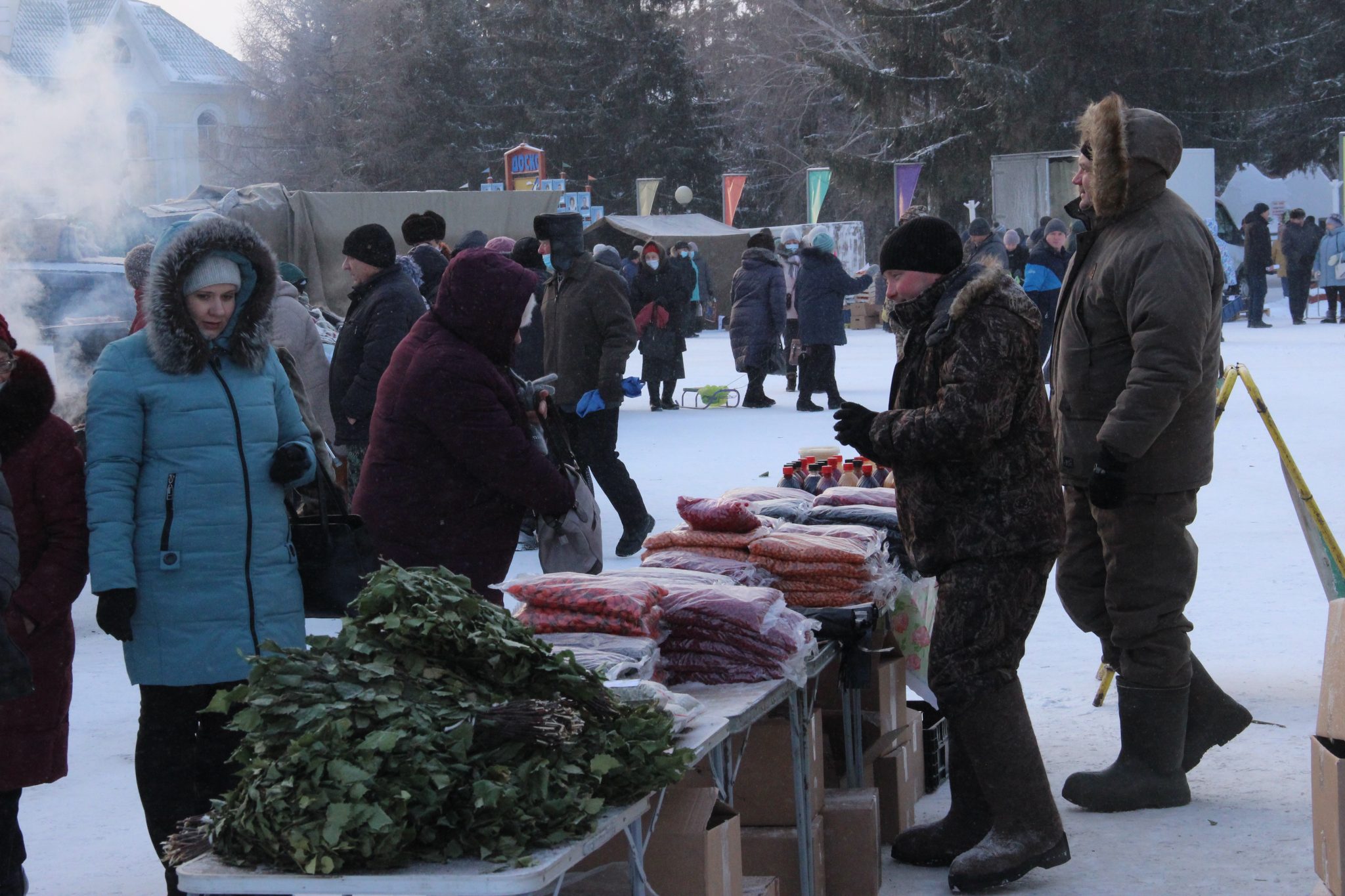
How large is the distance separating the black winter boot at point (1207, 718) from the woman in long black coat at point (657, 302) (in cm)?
1126

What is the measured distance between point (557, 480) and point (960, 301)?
4.05 feet

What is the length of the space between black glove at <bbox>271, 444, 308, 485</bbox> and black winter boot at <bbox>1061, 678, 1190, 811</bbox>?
2460 millimetres

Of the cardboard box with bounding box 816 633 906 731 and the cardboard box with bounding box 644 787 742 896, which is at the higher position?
the cardboard box with bounding box 644 787 742 896

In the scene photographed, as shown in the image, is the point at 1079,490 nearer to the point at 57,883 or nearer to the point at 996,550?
the point at 996,550

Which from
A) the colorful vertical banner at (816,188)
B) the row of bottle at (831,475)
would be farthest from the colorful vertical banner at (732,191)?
the row of bottle at (831,475)

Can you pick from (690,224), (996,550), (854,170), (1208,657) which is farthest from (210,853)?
(854,170)

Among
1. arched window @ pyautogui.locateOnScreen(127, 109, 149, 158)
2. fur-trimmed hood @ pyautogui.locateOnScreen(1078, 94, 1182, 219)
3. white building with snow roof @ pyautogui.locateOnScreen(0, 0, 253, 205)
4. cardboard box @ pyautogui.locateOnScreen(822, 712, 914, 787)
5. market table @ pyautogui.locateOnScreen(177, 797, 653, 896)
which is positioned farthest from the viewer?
arched window @ pyautogui.locateOnScreen(127, 109, 149, 158)

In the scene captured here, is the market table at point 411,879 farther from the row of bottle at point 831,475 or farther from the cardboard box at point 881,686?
the row of bottle at point 831,475

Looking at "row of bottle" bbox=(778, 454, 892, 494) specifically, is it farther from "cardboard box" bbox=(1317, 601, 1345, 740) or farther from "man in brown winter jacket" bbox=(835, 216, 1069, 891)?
"cardboard box" bbox=(1317, 601, 1345, 740)

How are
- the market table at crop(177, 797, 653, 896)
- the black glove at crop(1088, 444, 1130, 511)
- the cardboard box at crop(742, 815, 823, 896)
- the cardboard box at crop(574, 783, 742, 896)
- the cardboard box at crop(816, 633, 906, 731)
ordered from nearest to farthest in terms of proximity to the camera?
the market table at crop(177, 797, 653, 896), the cardboard box at crop(574, 783, 742, 896), the cardboard box at crop(742, 815, 823, 896), the black glove at crop(1088, 444, 1130, 511), the cardboard box at crop(816, 633, 906, 731)

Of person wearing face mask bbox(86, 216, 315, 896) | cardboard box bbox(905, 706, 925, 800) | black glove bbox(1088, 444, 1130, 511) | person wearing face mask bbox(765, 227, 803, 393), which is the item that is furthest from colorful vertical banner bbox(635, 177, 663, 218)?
person wearing face mask bbox(86, 216, 315, 896)

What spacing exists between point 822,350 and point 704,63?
41405 millimetres

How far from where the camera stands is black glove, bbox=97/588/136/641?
342 centimetres

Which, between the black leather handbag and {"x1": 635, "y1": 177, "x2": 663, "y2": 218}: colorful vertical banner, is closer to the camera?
the black leather handbag
